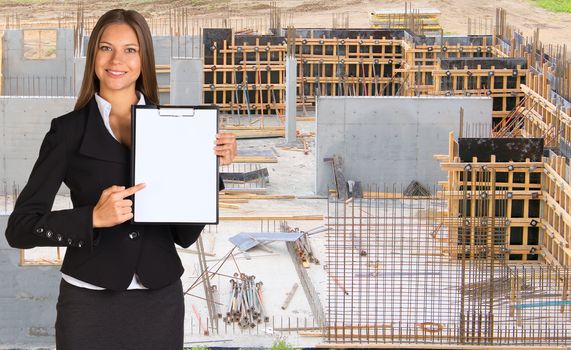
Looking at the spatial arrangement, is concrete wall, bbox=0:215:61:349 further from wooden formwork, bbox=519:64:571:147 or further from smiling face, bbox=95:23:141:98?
smiling face, bbox=95:23:141:98


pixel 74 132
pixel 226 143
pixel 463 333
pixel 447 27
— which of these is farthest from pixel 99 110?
pixel 447 27

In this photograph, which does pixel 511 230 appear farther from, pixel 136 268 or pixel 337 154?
pixel 136 268

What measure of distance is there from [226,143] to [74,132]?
565mm

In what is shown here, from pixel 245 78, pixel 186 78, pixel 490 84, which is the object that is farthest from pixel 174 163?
pixel 245 78

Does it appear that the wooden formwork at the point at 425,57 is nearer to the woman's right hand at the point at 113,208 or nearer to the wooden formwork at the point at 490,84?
the wooden formwork at the point at 490,84

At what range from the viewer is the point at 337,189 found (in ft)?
75.8

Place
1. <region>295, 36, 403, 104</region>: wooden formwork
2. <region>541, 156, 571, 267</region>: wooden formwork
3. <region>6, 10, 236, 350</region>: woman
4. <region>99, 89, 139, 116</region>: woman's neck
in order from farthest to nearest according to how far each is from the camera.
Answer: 1. <region>295, 36, 403, 104</region>: wooden formwork
2. <region>541, 156, 571, 267</region>: wooden formwork
3. <region>99, 89, 139, 116</region>: woman's neck
4. <region>6, 10, 236, 350</region>: woman

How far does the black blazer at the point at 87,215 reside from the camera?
4.86 metres

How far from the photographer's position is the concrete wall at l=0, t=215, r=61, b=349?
48.0ft

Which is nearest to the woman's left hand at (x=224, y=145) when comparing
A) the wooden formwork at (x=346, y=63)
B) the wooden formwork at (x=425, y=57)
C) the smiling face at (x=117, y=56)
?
the smiling face at (x=117, y=56)

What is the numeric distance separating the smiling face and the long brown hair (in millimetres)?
16

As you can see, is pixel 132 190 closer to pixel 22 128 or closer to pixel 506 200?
pixel 506 200

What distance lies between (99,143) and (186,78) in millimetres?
20872

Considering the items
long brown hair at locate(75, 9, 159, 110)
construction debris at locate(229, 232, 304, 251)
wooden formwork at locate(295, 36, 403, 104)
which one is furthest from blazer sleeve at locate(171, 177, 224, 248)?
wooden formwork at locate(295, 36, 403, 104)
